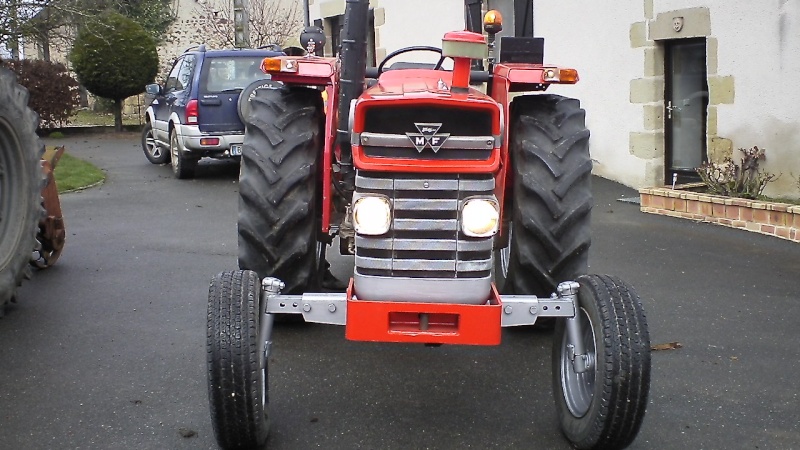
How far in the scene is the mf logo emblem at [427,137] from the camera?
3857 millimetres

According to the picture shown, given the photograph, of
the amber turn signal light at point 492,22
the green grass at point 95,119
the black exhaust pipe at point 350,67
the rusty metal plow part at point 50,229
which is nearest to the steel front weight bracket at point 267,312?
the black exhaust pipe at point 350,67

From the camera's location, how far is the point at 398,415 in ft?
14.4

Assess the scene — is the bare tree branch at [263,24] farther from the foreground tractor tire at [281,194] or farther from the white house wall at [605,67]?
the foreground tractor tire at [281,194]

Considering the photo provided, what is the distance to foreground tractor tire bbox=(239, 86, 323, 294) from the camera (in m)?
4.73

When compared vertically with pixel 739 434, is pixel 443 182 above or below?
above

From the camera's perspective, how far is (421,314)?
3.92 meters

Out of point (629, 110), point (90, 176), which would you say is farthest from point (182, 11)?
point (629, 110)

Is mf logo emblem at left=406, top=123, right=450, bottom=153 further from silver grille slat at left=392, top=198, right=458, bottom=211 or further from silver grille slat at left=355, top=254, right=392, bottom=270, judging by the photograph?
silver grille slat at left=355, top=254, right=392, bottom=270

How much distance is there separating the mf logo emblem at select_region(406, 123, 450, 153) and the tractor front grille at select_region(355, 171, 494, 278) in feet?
0.40

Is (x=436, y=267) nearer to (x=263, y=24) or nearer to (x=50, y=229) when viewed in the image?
(x=50, y=229)

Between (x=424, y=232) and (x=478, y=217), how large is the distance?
0.73ft

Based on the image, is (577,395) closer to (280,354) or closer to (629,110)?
(280,354)

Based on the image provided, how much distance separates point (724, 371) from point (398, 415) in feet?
5.78

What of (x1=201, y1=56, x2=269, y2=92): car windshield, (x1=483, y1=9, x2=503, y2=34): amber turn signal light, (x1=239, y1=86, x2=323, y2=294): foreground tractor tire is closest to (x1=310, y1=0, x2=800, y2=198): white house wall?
(x1=201, y1=56, x2=269, y2=92): car windshield
